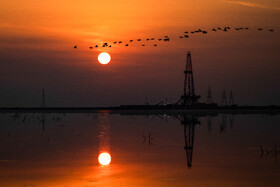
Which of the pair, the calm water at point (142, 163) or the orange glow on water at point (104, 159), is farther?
the orange glow on water at point (104, 159)

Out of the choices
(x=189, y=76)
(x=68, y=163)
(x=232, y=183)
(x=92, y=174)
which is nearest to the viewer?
(x=232, y=183)

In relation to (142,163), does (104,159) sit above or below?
above

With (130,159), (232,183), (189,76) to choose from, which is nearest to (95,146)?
(130,159)

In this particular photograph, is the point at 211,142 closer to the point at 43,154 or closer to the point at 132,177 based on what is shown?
the point at 43,154

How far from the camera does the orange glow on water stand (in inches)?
1283

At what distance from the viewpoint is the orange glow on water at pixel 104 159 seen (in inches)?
1283

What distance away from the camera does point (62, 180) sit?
86.4 feet

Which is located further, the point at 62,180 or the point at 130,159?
the point at 130,159

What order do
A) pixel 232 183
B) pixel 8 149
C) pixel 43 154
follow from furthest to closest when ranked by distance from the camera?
1. pixel 8 149
2. pixel 43 154
3. pixel 232 183

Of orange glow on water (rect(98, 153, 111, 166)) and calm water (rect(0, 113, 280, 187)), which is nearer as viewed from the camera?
calm water (rect(0, 113, 280, 187))

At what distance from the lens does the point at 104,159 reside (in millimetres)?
34688

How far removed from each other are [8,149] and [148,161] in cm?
1124

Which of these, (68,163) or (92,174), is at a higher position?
(68,163)

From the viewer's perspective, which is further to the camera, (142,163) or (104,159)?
(104,159)
